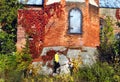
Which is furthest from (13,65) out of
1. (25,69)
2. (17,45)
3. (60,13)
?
(60,13)

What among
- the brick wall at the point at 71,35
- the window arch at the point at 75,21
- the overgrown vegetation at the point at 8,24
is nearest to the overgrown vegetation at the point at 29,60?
the overgrown vegetation at the point at 8,24

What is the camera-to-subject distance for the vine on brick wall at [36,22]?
81.1 feet

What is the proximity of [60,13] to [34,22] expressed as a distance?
6.21 feet

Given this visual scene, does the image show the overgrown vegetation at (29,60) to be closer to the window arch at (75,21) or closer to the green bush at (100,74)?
the green bush at (100,74)

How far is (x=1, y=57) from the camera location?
24.6m

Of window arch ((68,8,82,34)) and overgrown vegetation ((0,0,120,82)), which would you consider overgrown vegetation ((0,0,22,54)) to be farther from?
window arch ((68,8,82,34))

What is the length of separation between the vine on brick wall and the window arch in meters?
0.77

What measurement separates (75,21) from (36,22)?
8.57 feet

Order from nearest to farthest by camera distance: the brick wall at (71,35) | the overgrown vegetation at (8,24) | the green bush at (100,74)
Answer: the green bush at (100,74)
the brick wall at (71,35)
the overgrown vegetation at (8,24)

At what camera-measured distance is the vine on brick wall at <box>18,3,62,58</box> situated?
24734 mm

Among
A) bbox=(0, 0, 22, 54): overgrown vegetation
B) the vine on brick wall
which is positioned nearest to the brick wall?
the vine on brick wall

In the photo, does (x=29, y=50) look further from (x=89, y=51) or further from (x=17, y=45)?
(x=89, y=51)

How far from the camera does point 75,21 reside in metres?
24.5

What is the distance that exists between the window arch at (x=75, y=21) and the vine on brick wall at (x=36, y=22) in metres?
0.77
